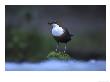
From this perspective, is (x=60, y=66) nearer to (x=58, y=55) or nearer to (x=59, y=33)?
(x=58, y=55)

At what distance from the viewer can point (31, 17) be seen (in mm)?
2254

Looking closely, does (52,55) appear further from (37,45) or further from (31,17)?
(31,17)

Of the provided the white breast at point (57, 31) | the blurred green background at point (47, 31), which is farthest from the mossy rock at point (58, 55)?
the white breast at point (57, 31)

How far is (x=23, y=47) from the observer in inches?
89.3

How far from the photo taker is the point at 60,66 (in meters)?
2.25

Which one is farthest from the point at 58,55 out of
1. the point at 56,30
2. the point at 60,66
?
the point at 56,30

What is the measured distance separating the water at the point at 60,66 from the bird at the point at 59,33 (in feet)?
0.34

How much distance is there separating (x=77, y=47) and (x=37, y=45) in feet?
0.97

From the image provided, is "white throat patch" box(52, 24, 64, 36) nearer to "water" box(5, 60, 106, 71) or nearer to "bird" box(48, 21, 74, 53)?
"bird" box(48, 21, 74, 53)

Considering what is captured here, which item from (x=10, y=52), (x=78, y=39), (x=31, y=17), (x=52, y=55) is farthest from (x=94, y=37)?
(x=10, y=52)

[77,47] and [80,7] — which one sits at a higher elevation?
[80,7]

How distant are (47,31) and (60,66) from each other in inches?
10.7

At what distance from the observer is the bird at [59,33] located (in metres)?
2.25
